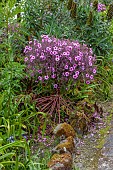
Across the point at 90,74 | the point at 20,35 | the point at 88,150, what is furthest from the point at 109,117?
the point at 20,35

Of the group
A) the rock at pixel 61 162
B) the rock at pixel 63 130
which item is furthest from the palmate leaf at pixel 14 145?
the rock at pixel 63 130

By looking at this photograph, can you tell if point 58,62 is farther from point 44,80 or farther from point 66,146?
point 66,146

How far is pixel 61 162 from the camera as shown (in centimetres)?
380

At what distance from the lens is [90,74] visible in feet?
17.1

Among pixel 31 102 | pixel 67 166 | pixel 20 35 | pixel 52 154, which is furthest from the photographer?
pixel 20 35

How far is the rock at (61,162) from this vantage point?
148 inches

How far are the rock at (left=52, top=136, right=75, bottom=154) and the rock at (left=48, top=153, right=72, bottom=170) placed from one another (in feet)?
0.27

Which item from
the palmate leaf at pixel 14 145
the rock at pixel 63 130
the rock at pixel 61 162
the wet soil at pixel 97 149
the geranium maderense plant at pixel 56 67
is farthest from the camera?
the geranium maderense plant at pixel 56 67

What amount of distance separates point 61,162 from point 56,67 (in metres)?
1.42

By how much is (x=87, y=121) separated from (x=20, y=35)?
179 centimetres

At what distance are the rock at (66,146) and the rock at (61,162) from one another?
0.08 m

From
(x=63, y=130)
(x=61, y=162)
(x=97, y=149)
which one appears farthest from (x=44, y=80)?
(x=61, y=162)

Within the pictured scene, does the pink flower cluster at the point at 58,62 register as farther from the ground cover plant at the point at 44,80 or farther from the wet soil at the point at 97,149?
the wet soil at the point at 97,149

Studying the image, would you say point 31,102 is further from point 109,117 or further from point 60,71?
point 109,117
